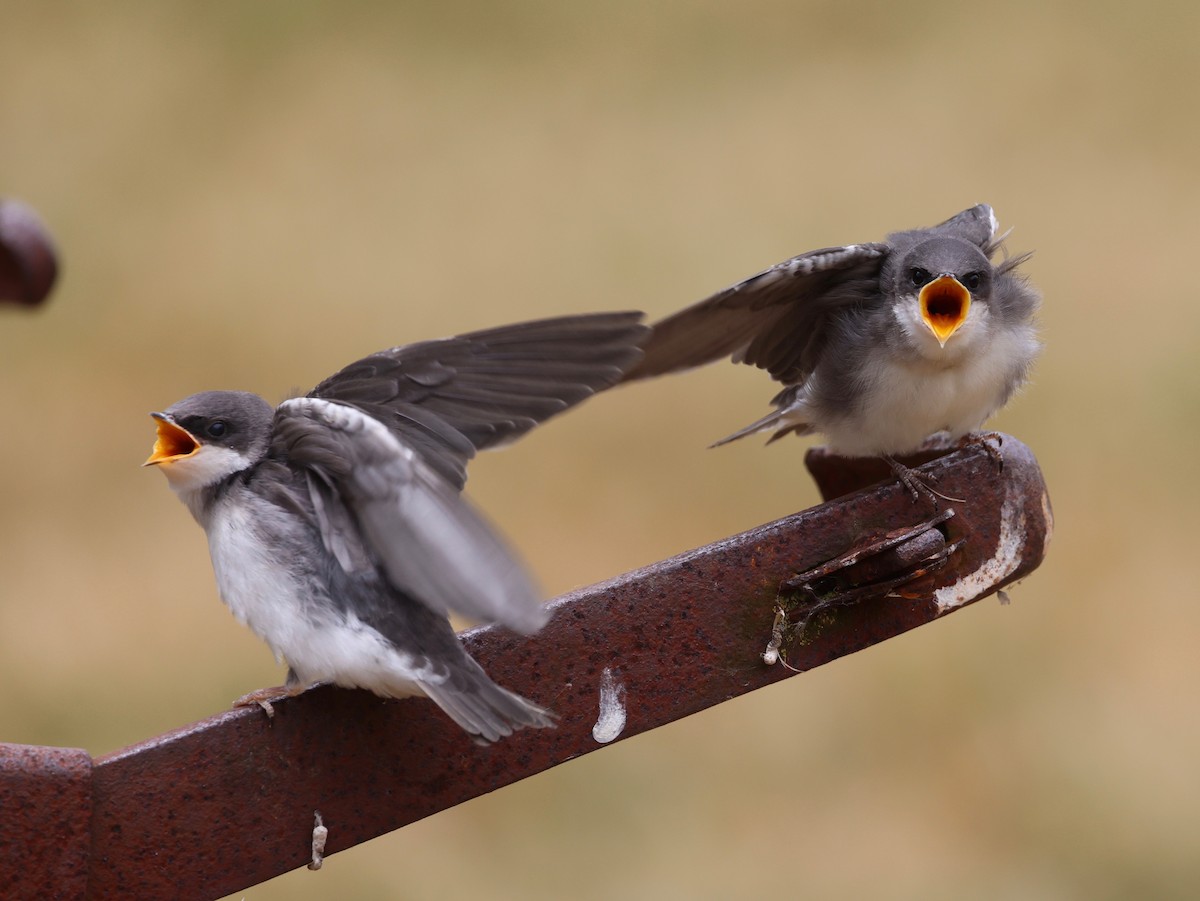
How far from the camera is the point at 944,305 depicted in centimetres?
270

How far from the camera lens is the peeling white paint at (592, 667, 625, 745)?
162 cm

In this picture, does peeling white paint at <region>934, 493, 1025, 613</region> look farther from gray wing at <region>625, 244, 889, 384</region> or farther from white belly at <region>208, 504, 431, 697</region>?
gray wing at <region>625, 244, 889, 384</region>

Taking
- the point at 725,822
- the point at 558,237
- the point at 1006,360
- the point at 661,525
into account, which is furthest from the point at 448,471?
the point at 558,237

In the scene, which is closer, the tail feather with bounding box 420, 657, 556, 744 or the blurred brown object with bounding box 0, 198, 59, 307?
the blurred brown object with bounding box 0, 198, 59, 307

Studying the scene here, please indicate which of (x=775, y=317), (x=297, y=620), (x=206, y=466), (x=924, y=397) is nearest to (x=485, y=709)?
(x=297, y=620)

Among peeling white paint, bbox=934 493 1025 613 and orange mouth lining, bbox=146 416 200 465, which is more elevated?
orange mouth lining, bbox=146 416 200 465

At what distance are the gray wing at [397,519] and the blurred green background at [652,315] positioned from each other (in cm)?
217

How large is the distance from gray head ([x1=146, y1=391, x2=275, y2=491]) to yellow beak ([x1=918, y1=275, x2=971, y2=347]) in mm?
1194

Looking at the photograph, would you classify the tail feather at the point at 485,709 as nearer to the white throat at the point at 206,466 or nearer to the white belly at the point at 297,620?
the white belly at the point at 297,620

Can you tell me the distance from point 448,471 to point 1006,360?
133 centimetres

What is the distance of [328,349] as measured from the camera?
5129 mm

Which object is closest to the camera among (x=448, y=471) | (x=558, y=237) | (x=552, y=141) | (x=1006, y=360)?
(x=448, y=471)

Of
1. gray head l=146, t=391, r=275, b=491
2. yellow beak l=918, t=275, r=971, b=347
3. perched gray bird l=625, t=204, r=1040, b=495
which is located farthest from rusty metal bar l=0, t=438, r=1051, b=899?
yellow beak l=918, t=275, r=971, b=347

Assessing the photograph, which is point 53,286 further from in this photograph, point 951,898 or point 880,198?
point 880,198
